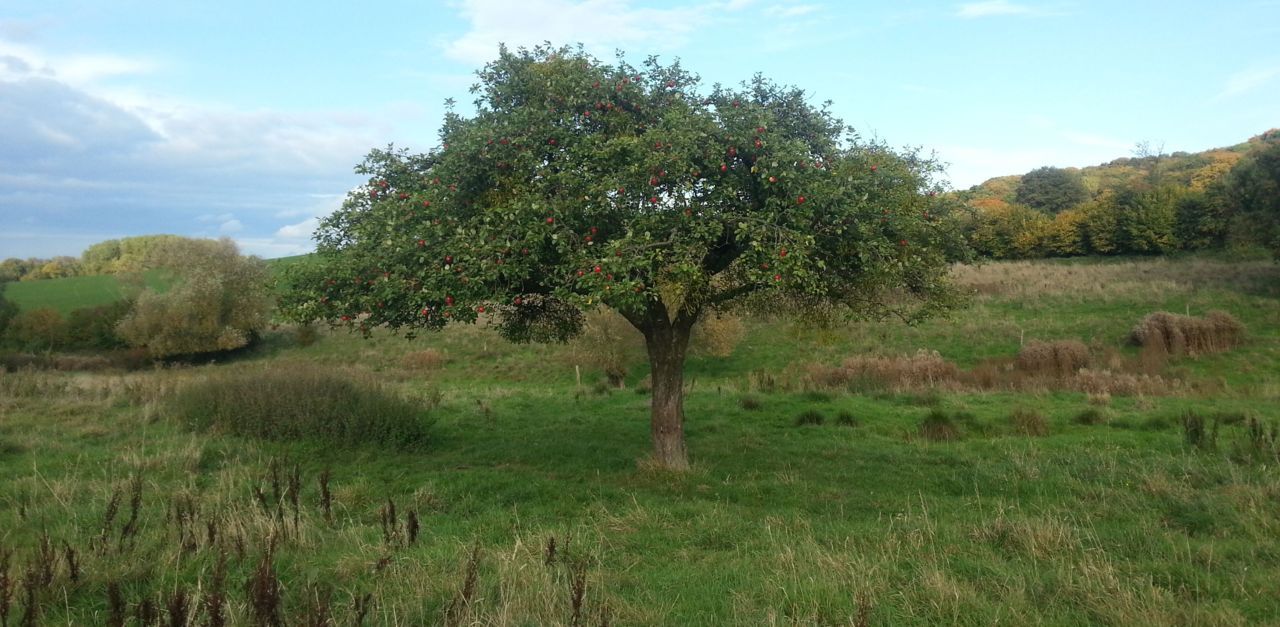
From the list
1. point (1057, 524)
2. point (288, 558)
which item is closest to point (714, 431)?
point (1057, 524)

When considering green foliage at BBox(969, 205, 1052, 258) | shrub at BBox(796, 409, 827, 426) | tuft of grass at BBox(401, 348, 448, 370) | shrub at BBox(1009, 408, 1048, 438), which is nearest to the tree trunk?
shrub at BBox(796, 409, 827, 426)

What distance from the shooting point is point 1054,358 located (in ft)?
97.0

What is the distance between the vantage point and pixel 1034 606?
18.7ft

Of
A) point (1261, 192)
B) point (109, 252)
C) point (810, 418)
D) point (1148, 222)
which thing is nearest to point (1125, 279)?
point (1261, 192)

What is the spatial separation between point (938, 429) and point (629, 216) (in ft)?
33.4

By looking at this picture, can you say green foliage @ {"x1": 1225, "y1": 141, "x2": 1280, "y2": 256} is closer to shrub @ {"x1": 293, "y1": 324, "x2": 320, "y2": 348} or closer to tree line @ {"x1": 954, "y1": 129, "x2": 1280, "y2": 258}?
tree line @ {"x1": 954, "y1": 129, "x2": 1280, "y2": 258}

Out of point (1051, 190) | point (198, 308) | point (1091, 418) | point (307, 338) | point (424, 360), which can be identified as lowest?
point (1091, 418)

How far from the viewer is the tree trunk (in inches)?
493

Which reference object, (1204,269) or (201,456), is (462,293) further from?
(1204,269)

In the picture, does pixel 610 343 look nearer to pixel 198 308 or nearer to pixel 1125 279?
pixel 198 308

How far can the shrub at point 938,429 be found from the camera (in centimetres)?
1611

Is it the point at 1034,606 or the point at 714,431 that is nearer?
the point at 1034,606

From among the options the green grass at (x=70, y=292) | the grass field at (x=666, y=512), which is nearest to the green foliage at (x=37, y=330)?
the green grass at (x=70, y=292)

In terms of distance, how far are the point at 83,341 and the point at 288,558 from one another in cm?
5784
